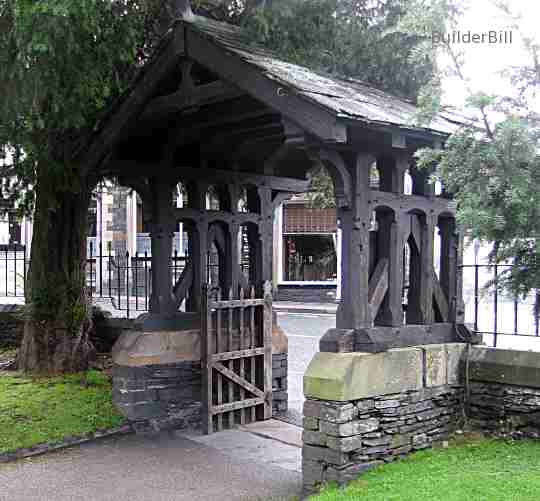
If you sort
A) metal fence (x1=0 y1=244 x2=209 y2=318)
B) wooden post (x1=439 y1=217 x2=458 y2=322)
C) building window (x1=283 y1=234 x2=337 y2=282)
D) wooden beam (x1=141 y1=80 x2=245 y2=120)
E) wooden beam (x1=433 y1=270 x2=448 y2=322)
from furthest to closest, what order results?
1. building window (x1=283 y1=234 x2=337 y2=282)
2. metal fence (x1=0 y1=244 x2=209 y2=318)
3. wooden post (x1=439 y1=217 x2=458 y2=322)
4. wooden beam (x1=433 y1=270 x2=448 y2=322)
5. wooden beam (x1=141 y1=80 x2=245 y2=120)

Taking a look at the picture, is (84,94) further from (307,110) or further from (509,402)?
(509,402)

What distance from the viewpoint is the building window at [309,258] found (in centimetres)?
2664

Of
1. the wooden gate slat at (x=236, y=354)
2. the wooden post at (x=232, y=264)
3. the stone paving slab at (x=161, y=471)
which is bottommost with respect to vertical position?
the stone paving slab at (x=161, y=471)

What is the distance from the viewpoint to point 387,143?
6.11m

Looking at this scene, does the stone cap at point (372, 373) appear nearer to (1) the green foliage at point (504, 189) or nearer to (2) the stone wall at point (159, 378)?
(1) the green foliage at point (504, 189)

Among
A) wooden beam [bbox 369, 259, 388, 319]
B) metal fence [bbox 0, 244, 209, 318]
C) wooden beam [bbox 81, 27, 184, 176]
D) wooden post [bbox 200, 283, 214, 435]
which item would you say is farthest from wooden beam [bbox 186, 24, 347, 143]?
metal fence [bbox 0, 244, 209, 318]

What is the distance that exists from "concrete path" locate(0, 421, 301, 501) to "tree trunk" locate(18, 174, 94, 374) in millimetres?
2082

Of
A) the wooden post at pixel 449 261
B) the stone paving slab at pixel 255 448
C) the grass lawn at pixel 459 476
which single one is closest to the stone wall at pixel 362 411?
the grass lawn at pixel 459 476

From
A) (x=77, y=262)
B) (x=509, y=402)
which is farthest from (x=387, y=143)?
(x=77, y=262)

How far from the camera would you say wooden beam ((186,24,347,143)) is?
5621 mm

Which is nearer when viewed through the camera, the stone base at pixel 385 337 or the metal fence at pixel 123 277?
the stone base at pixel 385 337

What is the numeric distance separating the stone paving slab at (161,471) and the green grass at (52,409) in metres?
0.27

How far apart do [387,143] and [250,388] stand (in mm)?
3684

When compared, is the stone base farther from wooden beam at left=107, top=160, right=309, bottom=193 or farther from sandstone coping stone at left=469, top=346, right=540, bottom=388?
wooden beam at left=107, top=160, right=309, bottom=193
